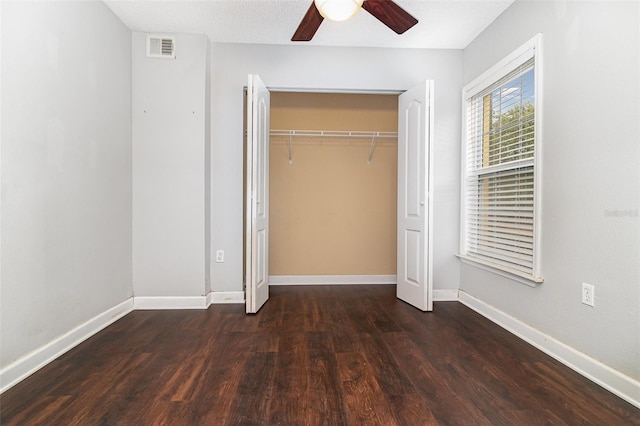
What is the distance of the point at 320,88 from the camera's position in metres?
3.55

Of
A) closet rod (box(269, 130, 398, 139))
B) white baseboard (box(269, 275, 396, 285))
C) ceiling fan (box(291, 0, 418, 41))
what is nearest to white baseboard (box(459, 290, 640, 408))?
white baseboard (box(269, 275, 396, 285))

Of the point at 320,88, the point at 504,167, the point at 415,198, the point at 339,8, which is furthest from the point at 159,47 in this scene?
the point at 504,167

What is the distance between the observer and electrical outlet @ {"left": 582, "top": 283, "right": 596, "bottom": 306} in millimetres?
1967

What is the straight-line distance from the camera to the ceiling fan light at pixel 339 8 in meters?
1.78

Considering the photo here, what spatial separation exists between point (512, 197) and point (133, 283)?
3.30 m

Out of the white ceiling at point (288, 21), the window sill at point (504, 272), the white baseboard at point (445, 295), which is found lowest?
the white baseboard at point (445, 295)

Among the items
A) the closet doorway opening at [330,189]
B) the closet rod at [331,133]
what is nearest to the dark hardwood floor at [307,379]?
the closet doorway opening at [330,189]

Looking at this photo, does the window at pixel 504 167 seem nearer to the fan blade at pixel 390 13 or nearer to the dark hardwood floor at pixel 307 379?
the dark hardwood floor at pixel 307 379

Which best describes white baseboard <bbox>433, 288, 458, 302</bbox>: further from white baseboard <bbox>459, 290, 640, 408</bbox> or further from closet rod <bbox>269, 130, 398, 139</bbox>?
closet rod <bbox>269, 130, 398, 139</bbox>

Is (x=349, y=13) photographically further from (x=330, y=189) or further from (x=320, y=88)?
(x=330, y=189)

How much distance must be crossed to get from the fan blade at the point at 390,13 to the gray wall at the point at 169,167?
5.89ft

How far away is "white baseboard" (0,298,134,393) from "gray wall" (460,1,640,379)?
3084mm

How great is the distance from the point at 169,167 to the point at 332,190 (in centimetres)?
196

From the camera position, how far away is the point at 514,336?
2.57m
